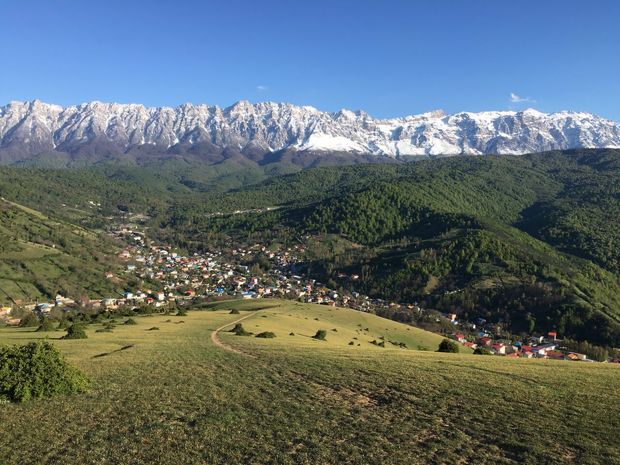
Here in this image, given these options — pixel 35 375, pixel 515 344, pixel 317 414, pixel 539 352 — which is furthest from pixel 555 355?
pixel 35 375

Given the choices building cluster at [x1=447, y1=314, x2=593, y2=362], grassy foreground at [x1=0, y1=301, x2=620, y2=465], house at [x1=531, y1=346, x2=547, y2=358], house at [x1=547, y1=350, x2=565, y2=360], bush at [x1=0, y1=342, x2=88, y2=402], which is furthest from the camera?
house at [x1=531, y1=346, x2=547, y2=358]

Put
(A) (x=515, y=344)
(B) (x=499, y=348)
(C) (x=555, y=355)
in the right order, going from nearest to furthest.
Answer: (C) (x=555, y=355) < (B) (x=499, y=348) < (A) (x=515, y=344)

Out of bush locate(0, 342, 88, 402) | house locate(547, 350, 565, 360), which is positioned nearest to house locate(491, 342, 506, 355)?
house locate(547, 350, 565, 360)

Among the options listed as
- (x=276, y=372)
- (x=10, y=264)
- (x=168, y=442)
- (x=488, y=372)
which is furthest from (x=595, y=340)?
(x=10, y=264)

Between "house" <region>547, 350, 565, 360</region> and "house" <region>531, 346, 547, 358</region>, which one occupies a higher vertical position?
"house" <region>547, 350, 565, 360</region>

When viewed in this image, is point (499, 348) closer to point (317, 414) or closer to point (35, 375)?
point (317, 414)

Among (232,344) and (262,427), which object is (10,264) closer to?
(232,344)

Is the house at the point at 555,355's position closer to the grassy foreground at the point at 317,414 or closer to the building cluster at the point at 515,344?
the building cluster at the point at 515,344

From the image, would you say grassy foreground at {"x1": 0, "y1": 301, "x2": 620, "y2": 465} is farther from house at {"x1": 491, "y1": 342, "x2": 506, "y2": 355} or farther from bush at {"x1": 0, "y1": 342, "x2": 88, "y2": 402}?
house at {"x1": 491, "y1": 342, "x2": 506, "y2": 355}
